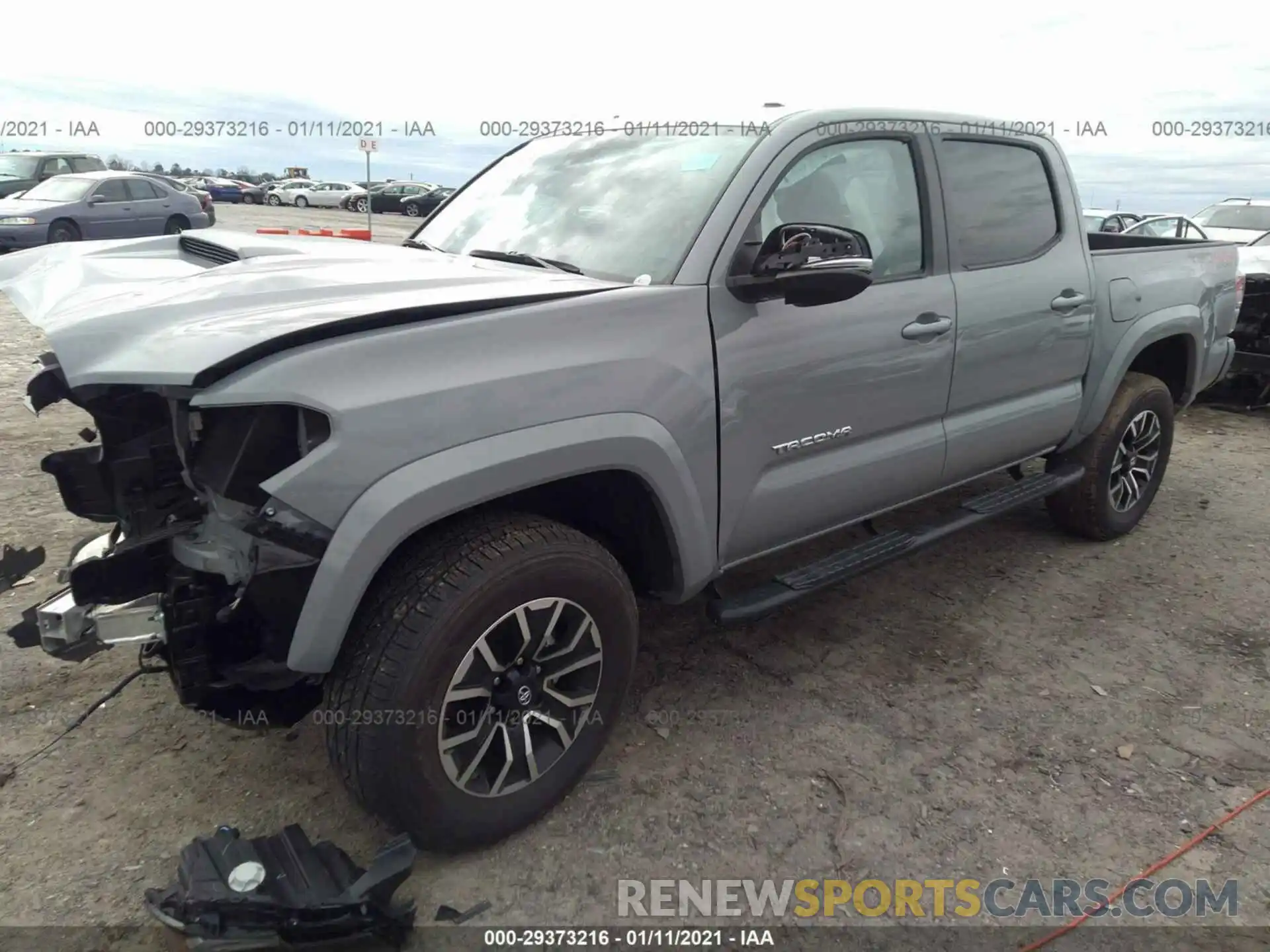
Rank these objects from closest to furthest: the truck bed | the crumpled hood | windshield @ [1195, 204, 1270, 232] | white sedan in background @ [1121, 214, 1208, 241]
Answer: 1. the crumpled hood
2. the truck bed
3. windshield @ [1195, 204, 1270, 232]
4. white sedan in background @ [1121, 214, 1208, 241]

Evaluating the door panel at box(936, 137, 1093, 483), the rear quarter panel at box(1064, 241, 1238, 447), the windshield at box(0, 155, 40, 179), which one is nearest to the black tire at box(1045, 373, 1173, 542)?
the rear quarter panel at box(1064, 241, 1238, 447)

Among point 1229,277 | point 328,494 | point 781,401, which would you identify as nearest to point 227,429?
point 328,494

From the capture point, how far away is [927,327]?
313 centimetres

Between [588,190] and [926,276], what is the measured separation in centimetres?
123

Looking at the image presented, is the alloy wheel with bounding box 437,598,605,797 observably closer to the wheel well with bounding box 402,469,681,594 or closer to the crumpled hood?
the wheel well with bounding box 402,469,681,594

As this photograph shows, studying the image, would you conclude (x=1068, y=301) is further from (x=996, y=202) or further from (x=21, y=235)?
(x=21, y=235)

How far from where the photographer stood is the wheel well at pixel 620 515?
2480 millimetres

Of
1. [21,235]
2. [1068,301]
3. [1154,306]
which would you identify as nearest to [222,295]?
[1068,301]

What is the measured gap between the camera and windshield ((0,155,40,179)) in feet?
55.2

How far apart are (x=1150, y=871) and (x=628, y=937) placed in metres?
1.45

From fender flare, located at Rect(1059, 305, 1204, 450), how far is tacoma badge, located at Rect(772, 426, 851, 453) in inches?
72.1

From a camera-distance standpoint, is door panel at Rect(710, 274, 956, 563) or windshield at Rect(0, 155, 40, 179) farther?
windshield at Rect(0, 155, 40, 179)

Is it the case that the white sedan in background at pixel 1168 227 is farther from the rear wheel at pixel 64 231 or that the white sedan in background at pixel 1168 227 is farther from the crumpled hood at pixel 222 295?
the rear wheel at pixel 64 231

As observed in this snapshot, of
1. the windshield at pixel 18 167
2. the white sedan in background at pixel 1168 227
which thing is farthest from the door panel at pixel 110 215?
the white sedan in background at pixel 1168 227
